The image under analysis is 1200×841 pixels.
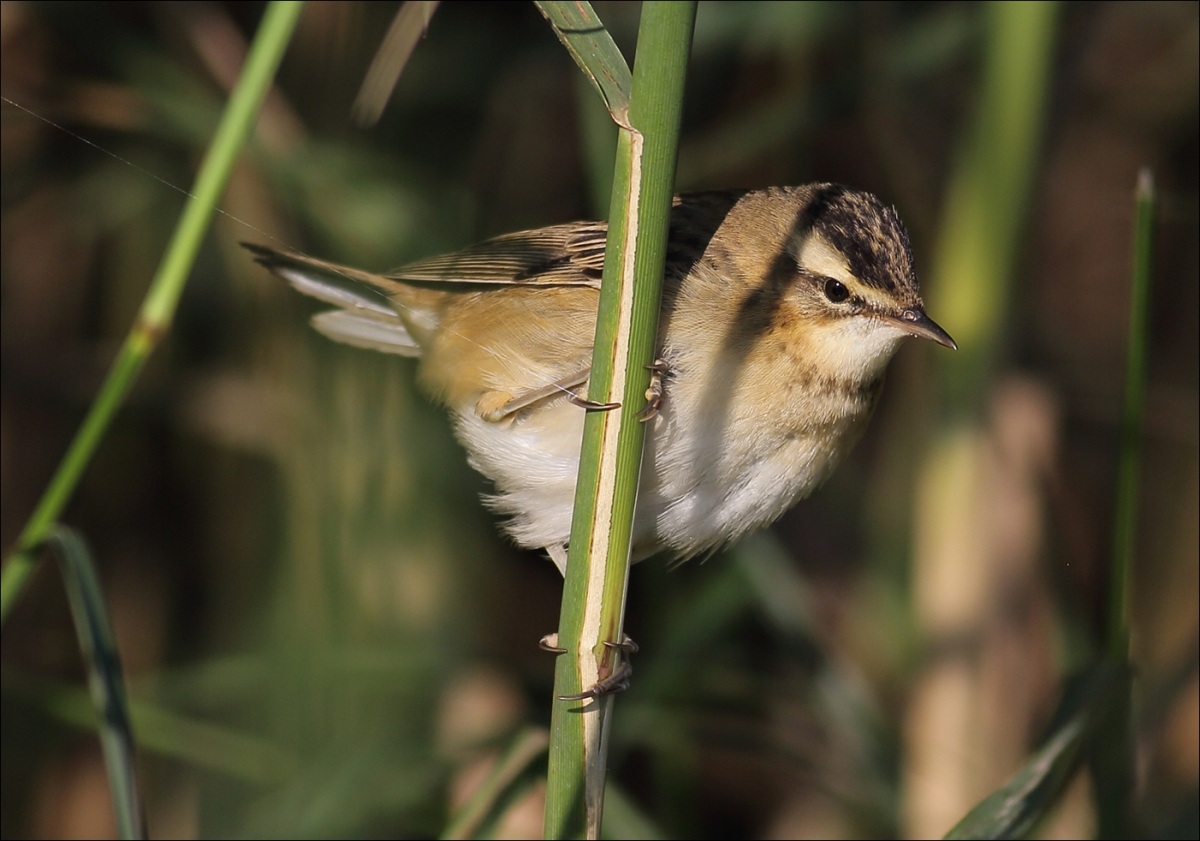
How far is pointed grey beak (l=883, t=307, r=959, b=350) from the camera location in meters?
2.30

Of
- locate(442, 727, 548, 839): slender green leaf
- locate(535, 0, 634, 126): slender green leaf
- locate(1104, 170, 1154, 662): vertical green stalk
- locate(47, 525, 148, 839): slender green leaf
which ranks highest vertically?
locate(535, 0, 634, 126): slender green leaf

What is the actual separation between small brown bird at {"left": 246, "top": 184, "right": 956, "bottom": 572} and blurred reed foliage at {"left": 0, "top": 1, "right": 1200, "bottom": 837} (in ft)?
1.78

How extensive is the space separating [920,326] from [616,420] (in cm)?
90

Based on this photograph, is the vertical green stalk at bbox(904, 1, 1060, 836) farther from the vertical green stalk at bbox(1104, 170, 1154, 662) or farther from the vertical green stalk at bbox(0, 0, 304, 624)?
the vertical green stalk at bbox(0, 0, 304, 624)

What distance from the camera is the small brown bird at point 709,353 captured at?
2373 millimetres

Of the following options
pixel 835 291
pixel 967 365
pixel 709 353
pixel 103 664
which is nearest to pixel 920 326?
pixel 835 291

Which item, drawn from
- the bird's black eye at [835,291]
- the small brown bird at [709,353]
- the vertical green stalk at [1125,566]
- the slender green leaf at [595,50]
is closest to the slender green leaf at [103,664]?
the small brown bird at [709,353]

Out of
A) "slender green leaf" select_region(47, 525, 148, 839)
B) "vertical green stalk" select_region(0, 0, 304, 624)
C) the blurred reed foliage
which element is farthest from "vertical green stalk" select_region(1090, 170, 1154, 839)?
"slender green leaf" select_region(47, 525, 148, 839)

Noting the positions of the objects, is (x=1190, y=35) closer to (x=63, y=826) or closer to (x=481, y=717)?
(x=481, y=717)

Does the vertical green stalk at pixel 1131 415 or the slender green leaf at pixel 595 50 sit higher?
the slender green leaf at pixel 595 50

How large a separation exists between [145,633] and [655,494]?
7.52 feet

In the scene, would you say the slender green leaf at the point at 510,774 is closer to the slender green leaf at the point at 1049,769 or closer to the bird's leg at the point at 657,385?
the bird's leg at the point at 657,385

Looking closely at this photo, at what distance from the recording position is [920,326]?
2.32m

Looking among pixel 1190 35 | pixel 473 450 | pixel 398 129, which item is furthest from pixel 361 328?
pixel 1190 35
